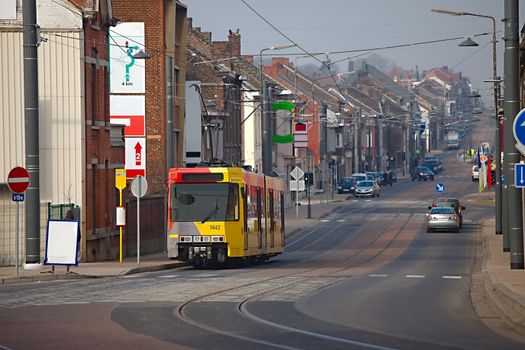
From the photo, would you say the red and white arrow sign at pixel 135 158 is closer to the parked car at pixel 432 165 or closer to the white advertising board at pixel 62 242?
the white advertising board at pixel 62 242

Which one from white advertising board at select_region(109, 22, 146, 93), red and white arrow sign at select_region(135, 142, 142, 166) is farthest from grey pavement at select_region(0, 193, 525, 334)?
white advertising board at select_region(109, 22, 146, 93)

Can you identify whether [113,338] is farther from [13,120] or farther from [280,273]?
[13,120]

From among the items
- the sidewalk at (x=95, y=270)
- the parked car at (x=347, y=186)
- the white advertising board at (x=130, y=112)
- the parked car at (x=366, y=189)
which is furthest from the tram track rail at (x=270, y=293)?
the parked car at (x=347, y=186)

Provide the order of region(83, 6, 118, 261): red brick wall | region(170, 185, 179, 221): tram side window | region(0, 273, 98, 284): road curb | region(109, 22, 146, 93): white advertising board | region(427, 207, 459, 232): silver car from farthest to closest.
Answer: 1. region(427, 207, 459, 232): silver car
2. region(109, 22, 146, 93): white advertising board
3. region(83, 6, 118, 261): red brick wall
4. region(170, 185, 179, 221): tram side window
5. region(0, 273, 98, 284): road curb

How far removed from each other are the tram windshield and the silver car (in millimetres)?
32657

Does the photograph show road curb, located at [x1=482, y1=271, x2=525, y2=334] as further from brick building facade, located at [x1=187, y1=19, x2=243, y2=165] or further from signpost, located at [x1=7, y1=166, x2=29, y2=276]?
brick building facade, located at [x1=187, y1=19, x2=243, y2=165]

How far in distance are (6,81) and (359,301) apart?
1938cm

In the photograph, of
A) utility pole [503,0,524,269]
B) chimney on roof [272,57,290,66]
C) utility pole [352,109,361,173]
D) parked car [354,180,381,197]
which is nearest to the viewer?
utility pole [503,0,524,269]

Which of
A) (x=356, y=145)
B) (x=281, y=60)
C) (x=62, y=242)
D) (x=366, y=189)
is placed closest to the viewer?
(x=62, y=242)

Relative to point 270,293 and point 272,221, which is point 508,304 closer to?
point 270,293

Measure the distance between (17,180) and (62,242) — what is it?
8.01 feet

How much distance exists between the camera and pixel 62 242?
3306 cm

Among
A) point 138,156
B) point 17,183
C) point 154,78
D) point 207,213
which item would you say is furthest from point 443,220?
point 17,183

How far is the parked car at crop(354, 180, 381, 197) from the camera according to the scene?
367 ft
